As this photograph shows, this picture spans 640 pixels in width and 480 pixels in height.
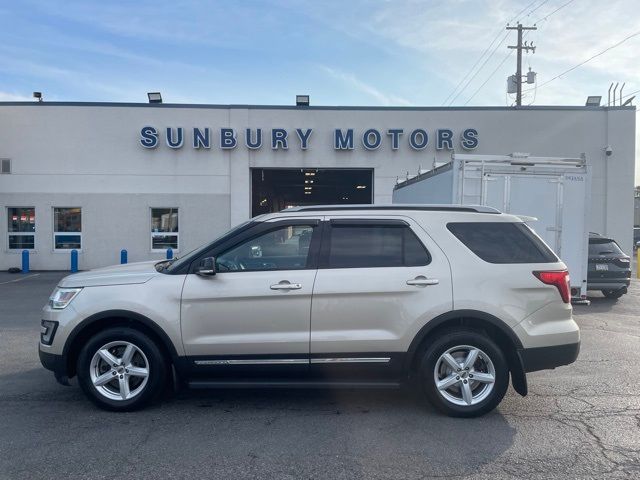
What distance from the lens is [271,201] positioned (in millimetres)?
35625

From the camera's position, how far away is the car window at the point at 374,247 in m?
5.22

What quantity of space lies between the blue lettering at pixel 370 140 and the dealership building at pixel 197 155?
4 centimetres

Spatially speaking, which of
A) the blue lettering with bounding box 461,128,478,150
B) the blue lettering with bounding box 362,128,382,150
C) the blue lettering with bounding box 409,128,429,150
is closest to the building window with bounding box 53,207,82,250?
the blue lettering with bounding box 362,128,382,150

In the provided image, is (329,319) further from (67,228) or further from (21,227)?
(21,227)

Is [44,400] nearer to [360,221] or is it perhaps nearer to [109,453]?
[109,453]

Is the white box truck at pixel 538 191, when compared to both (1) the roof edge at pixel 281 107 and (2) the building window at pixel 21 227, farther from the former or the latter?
(2) the building window at pixel 21 227

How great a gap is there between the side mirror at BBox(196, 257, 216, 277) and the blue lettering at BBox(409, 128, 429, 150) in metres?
16.8

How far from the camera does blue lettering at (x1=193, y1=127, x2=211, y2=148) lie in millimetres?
20734

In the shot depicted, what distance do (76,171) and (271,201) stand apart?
16006mm

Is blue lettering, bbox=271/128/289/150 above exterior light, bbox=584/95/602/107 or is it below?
below

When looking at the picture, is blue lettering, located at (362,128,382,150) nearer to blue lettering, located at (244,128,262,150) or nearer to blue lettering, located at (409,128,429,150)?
blue lettering, located at (409,128,429,150)

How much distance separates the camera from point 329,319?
16.7 feet

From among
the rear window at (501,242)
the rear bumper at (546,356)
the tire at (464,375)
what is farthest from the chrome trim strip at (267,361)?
the rear bumper at (546,356)

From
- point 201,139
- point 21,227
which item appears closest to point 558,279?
point 201,139
